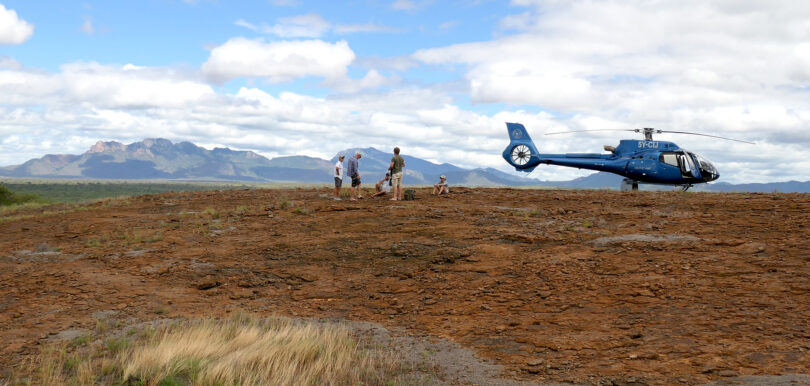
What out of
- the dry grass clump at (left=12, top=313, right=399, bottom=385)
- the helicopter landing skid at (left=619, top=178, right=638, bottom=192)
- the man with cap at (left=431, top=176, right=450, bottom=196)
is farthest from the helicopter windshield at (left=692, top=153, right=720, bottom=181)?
the dry grass clump at (left=12, top=313, right=399, bottom=385)

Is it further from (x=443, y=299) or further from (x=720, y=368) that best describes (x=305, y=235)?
(x=720, y=368)

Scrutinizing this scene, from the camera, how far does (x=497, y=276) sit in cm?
1323

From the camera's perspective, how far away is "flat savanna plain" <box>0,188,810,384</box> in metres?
9.20

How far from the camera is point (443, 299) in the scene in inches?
490

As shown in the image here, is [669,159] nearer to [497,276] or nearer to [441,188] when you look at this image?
[441,188]

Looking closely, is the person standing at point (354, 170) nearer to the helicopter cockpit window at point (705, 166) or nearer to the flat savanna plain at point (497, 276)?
the flat savanna plain at point (497, 276)

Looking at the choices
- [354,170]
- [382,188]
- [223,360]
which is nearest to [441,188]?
[382,188]

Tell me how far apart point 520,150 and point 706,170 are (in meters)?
9.11

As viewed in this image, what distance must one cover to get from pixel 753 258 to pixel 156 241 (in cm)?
1579

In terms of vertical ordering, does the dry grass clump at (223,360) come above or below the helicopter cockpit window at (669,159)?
below

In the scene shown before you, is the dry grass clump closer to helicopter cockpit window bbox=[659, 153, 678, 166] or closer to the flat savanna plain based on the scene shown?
the flat savanna plain

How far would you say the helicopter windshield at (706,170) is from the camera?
25844mm

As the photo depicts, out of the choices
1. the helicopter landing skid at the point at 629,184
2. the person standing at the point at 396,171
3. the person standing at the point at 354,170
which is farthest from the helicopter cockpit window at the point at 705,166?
the person standing at the point at 354,170

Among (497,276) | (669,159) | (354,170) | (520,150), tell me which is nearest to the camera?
(497,276)
